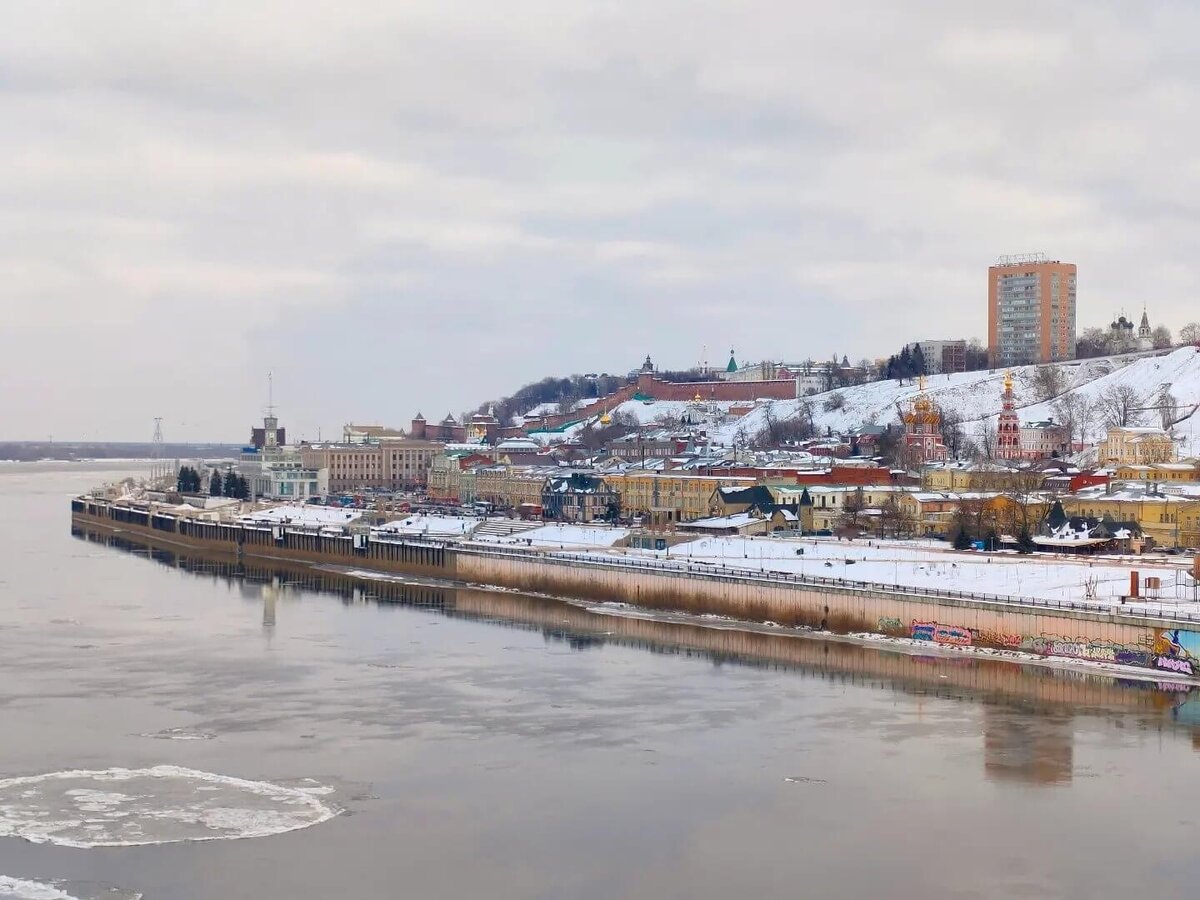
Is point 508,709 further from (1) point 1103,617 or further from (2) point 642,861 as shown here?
(1) point 1103,617

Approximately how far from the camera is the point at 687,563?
5503cm

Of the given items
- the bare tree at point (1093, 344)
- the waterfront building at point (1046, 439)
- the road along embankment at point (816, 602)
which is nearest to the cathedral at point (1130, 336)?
the bare tree at point (1093, 344)

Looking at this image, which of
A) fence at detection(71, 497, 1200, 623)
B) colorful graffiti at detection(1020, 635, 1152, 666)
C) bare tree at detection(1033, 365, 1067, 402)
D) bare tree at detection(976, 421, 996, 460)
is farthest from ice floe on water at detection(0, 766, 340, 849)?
bare tree at detection(1033, 365, 1067, 402)

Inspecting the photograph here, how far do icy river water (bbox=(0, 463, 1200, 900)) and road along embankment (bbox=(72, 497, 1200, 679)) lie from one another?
1.77m

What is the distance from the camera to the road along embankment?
124ft

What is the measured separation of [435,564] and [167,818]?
42.0 m

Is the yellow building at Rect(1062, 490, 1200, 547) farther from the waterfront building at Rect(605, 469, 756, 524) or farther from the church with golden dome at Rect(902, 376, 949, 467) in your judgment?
the church with golden dome at Rect(902, 376, 949, 467)

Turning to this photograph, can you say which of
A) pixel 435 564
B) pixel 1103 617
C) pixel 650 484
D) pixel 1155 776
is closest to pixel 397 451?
pixel 650 484

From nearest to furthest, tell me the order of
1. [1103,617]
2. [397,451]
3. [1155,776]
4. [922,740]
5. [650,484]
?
[1155,776]
[922,740]
[1103,617]
[650,484]
[397,451]

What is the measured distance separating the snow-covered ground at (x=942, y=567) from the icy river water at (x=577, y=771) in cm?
534

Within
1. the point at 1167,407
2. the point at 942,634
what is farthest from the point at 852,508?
the point at 1167,407

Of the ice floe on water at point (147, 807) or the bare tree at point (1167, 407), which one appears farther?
the bare tree at point (1167, 407)

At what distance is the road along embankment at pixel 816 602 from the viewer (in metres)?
37.9

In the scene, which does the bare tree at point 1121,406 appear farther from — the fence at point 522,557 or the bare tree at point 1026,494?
the fence at point 522,557
